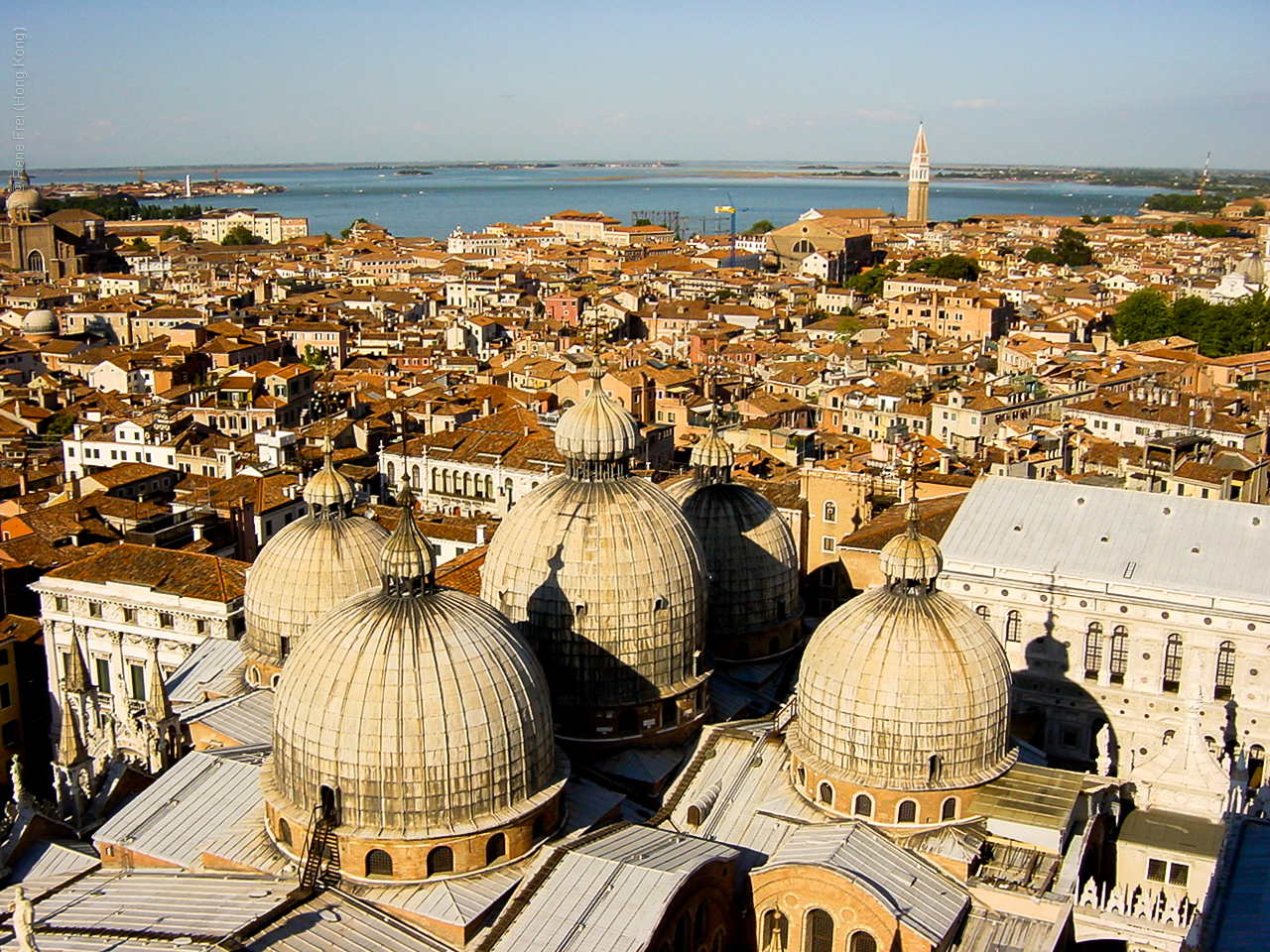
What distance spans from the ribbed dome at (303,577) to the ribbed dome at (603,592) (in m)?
3.45

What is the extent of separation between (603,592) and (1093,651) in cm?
1019

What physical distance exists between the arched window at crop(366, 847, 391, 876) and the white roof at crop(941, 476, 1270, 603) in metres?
13.4

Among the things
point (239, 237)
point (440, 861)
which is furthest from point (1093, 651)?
point (239, 237)

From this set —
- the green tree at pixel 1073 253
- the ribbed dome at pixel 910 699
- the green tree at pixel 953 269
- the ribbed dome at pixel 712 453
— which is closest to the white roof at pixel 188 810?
the ribbed dome at pixel 910 699

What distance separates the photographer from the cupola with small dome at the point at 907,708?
61.0ft

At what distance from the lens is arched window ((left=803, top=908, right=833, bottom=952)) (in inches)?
676

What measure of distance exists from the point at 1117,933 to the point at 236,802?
12820 millimetres

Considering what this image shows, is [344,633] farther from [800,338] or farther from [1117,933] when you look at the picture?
[800,338]

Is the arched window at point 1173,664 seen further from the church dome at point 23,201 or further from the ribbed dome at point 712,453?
the church dome at point 23,201

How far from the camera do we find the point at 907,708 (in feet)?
61.0

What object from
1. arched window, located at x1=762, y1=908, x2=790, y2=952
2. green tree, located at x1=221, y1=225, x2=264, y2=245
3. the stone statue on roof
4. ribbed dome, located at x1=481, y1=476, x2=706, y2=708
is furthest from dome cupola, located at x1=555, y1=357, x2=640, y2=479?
green tree, located at x1=221, y1=225, x2=264, y2=245

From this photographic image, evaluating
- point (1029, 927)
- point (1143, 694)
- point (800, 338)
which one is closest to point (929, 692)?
point (1029, 927)

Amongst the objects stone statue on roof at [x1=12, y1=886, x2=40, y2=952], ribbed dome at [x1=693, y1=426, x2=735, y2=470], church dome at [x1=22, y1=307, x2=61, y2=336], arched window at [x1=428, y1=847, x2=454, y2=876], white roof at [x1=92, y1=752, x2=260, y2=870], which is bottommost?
church dome at [x1=22, y1=307, x2=61, y2=336]

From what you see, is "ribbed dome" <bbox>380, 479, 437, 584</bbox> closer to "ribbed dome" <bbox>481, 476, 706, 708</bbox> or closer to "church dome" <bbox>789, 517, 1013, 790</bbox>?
"ribbed dome" <bbox>481, 476, 706, 708</bbox>
